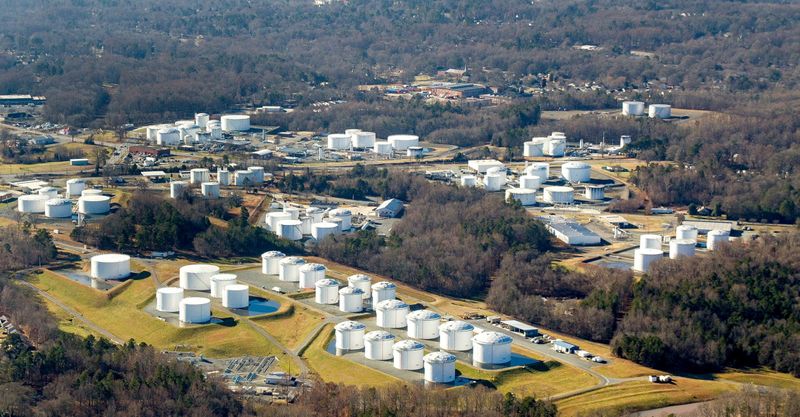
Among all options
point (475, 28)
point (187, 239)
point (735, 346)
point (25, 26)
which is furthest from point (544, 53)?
point (735, 346)

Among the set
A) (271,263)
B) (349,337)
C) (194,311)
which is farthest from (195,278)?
(349,337)

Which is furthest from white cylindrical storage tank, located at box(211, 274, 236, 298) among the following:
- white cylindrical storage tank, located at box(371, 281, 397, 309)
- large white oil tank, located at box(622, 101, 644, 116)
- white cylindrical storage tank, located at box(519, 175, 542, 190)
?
large white oil tank, located at box(622, 101, 644, 116)

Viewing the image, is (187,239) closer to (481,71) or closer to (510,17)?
(481,71)

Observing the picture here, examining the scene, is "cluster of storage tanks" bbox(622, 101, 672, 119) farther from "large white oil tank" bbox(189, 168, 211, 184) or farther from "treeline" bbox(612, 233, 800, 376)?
"treeline" bbox(612, 233, 800, 376)

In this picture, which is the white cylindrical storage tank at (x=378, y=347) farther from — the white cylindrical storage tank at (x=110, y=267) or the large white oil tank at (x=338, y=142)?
the large white oil tank at (x=338, y=142)

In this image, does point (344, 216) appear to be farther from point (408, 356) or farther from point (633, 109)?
point (633, 109)

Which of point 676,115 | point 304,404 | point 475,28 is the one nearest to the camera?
point 304,404
